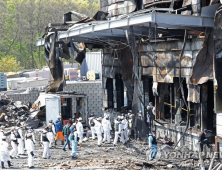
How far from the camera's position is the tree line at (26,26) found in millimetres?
72750

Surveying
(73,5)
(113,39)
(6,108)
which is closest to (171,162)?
(113,39)

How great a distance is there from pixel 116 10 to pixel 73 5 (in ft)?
166

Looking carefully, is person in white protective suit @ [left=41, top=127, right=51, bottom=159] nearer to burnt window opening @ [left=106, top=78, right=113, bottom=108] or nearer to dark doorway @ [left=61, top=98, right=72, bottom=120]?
dark doorway @ [left=61, top=98, right=72, bottom=120]

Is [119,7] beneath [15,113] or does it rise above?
above

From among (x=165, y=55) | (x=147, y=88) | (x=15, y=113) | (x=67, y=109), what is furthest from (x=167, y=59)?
(x=15, y=113)

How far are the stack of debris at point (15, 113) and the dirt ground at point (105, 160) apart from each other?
482cm

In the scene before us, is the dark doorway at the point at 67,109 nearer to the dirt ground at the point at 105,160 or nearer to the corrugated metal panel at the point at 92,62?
the dirt ground at the point at 105,160

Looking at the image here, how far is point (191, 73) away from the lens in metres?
21.8

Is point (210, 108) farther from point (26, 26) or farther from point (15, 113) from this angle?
point (26, 26)

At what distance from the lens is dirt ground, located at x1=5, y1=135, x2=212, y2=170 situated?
65.3 feet

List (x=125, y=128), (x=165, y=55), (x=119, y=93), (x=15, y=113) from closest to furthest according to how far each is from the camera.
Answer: (x=165, y=55), (x=125, y=128), (x=119, y=93), (x=15, y=113)

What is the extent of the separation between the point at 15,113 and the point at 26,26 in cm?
4356

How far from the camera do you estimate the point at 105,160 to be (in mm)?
20641

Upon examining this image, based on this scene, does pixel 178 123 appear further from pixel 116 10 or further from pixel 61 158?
pixel 116 10
